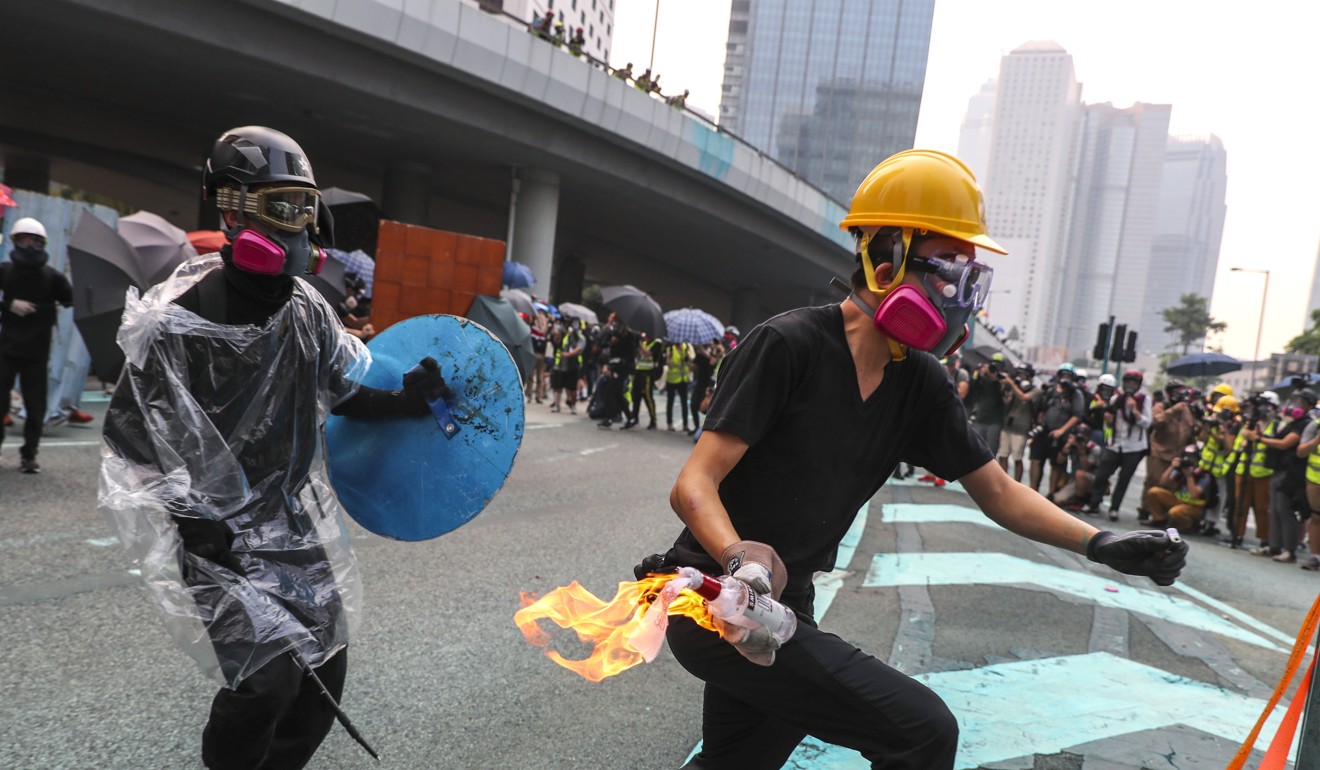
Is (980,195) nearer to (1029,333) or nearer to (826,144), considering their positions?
(826,144)

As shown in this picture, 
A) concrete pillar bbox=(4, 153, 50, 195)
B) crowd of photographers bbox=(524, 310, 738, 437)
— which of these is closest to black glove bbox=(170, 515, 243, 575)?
crowd of photographers bbox=(524, 310, 738, 437)

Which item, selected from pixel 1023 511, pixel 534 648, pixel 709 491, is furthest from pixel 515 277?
pixel 709 491

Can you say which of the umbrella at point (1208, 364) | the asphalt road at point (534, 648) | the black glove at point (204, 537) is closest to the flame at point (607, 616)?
the black glove at point (204, 537)

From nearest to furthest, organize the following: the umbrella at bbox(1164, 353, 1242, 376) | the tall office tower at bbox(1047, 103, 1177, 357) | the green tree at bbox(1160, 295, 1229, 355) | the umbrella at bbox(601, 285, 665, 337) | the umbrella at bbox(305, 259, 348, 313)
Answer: the umbrella at bbox(305, 259, 348, 313) → the umbrella at bbox(601, 285, 665, 337) → the umbrella at bbox(1164, 353, 1242, 376) → the green tree at bbox(1160, 295, 1229, 355) → the tall office tower at bbox(1047, 103, 1177, 357)

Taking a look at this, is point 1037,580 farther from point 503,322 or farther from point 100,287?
point 100,287

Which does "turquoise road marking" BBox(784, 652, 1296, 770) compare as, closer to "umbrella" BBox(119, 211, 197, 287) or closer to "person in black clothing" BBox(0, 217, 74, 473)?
"person in black clothing" BBox(0, 217, 74, 473)

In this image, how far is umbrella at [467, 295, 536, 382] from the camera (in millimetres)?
8508

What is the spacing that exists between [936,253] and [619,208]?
34.0 m

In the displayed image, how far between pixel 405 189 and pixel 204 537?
31389mm

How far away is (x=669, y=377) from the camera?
16.8 meters

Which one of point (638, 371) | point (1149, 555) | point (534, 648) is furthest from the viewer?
point (638, 371)

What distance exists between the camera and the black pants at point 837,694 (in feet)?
6.11

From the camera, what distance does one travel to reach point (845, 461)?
2.17m

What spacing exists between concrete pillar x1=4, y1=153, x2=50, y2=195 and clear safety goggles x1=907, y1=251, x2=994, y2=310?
42093 mm
